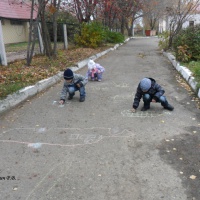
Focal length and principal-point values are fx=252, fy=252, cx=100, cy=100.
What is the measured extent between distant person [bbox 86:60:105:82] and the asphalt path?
1838 mm

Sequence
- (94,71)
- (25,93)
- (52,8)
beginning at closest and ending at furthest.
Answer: (25,93)
(94,71)
(52,8)

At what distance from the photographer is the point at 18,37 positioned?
20.3 metres

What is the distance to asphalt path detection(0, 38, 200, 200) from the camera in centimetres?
259

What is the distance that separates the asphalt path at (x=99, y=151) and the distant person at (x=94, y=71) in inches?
72.4

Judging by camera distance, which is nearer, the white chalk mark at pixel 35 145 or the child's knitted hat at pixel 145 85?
the white chalk mark at pixel 35 145

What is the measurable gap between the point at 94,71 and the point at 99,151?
4.21 meters

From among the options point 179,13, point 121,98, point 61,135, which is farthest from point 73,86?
point 179,13

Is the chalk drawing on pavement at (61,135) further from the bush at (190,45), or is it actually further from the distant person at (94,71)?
the bush at (190,45)

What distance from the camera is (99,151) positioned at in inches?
132

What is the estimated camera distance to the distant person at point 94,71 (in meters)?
7.09

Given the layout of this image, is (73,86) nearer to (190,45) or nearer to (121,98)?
(121,98)

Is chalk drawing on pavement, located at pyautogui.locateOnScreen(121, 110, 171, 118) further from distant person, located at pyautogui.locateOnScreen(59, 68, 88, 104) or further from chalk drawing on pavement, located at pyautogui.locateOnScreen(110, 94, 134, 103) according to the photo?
distant person, located at pyautogui.locateOnScreen(59, 68, 88, 104)

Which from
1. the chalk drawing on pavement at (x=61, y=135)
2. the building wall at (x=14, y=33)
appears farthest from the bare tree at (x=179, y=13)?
the building wall at (x=14, y=33)

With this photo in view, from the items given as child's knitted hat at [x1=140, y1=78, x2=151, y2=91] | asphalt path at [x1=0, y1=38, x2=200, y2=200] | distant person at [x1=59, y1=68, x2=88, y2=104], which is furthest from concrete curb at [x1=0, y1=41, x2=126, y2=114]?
child's knitted hat at [x1=140, y1=78, x2=151, y2=91]
